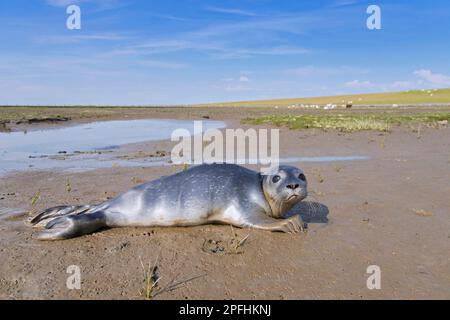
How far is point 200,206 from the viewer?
544cm

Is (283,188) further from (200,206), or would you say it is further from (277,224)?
(200,206)

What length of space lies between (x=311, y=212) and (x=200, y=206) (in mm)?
1760

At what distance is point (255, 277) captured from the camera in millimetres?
4129

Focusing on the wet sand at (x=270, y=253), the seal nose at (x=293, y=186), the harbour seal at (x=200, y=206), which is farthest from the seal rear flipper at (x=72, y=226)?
the seal nose at (x=293, y=186)

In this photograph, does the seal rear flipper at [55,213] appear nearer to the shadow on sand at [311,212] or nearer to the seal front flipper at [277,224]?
the seal front flipper at [277,224]

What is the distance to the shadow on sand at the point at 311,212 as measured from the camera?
19.4ft

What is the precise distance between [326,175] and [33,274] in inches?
252

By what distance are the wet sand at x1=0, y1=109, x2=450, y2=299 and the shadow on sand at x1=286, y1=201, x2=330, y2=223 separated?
15 millimetres

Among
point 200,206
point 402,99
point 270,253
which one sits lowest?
point 270,253

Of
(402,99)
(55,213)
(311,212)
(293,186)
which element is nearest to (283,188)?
(293,186)

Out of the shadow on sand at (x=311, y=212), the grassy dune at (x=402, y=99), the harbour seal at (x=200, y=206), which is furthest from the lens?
the grassy dune at (x=402, y=99)

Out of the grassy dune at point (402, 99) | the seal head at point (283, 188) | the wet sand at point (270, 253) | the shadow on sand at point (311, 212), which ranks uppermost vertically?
the grassy dune at point (402, 99)
